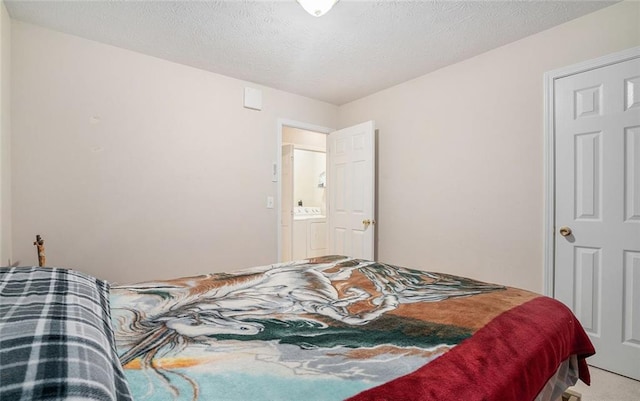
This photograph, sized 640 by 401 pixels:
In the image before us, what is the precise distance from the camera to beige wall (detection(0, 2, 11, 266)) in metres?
1.97

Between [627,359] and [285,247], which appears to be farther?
[285,247]

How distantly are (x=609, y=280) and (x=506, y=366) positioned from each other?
190cm

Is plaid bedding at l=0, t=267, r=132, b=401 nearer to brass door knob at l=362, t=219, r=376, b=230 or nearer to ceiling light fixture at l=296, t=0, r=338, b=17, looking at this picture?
ceiling light fixture at l=296, t=0, r=338, b=17

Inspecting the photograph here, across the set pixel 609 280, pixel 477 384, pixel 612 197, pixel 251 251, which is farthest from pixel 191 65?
pixel 609 280

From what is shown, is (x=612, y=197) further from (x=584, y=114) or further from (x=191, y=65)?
(x=191, y=65)

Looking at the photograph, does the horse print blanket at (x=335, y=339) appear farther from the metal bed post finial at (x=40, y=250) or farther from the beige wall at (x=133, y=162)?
the beige wall at (x=133, y=162)

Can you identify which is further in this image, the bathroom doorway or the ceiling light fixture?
the bathroom doorway

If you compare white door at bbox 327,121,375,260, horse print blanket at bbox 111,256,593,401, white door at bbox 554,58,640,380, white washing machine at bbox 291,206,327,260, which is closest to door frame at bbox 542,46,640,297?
white door at bbox 554,58,640,380

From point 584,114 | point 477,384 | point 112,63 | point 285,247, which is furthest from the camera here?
point 285,247

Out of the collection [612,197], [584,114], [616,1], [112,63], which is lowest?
[612,197]

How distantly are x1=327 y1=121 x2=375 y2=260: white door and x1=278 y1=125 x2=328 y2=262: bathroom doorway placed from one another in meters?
0.90

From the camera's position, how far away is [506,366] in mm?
864

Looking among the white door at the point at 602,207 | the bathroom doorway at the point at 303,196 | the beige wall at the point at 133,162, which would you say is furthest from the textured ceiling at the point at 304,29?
the bathroom doorway at the point at 303,196

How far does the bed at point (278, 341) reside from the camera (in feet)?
1.93
